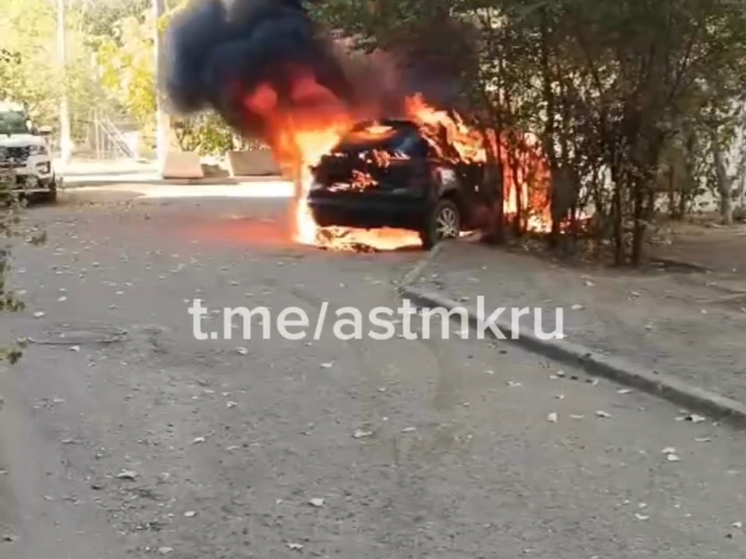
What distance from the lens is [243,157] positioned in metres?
34.1

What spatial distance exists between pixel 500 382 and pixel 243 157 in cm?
2704

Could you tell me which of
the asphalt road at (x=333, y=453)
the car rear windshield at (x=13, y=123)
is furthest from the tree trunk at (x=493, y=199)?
the car rear windshield at (x=13, y=123)

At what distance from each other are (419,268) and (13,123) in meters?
15.6

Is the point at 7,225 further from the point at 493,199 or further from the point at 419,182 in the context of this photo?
the point at 493,199

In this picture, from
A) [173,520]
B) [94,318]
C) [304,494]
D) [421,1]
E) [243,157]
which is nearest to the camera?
[173,520]

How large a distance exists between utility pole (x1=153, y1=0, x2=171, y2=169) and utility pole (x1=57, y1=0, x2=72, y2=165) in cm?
509

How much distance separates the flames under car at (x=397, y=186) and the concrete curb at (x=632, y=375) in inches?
195

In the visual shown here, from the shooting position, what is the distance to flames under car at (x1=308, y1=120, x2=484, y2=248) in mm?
14867

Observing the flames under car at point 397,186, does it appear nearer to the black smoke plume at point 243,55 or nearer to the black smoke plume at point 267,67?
the black smoke plume at point 267,67

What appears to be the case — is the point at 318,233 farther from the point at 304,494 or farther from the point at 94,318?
the point at 304,494

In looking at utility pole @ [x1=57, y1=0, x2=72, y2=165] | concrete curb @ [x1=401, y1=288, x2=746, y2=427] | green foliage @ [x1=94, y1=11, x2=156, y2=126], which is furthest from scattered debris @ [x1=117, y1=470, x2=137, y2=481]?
utility pole @ [x1=57, y1=0, x2=72, y2=165]

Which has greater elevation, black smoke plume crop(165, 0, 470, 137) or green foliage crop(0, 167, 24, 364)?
black smoke plume crop(165, 0, 470, 137)

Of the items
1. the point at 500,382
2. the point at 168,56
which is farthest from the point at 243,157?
the point at 500,382

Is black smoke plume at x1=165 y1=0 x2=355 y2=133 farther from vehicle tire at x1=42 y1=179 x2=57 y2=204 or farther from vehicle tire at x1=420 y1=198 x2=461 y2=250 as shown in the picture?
vehicle tire at x1=420 y1=198 x2=461 y2=250
